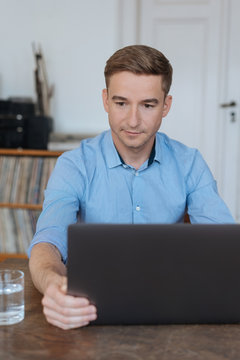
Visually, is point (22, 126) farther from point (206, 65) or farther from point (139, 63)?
point (139, 63)

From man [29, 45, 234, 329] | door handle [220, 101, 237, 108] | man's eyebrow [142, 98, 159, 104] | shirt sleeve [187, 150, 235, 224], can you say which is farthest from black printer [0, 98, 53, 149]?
man's eyebrow [142, 98, 159, 104]

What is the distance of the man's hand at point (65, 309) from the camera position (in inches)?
35.3

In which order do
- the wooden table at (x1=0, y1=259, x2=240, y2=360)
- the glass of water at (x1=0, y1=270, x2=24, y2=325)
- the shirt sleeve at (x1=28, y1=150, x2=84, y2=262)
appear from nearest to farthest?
the wooden table at (x1=0, y1=259, x2=240, y2=360), the glass of water at (x1=0, y1=270, x2=24, y2=325), the shirt sleeve at (x1=28, y1=150, x2=84, y2=262)

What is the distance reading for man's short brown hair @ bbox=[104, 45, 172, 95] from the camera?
1442 millimetres

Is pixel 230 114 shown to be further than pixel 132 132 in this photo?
Yes

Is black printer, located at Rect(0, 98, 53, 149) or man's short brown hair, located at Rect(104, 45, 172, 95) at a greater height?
man's short brown hair, located at Rect(104, 45, 172, 95)

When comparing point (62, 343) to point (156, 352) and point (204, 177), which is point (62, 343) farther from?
point (204, 177)

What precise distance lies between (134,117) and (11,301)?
26.1 inches

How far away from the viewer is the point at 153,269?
89 cm

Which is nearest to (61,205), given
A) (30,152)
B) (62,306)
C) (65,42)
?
(62,306)

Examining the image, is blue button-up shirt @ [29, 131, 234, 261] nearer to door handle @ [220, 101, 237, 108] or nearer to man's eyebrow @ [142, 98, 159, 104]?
man's eyebrow @ [142, 98, 159, 104]

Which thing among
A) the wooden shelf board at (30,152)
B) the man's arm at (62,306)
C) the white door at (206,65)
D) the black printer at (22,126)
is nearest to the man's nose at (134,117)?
the man's arm at (62,306)

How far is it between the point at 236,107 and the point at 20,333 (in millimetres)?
3395

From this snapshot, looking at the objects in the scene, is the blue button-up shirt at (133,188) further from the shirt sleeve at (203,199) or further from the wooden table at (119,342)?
the wooden table at (119,342)
